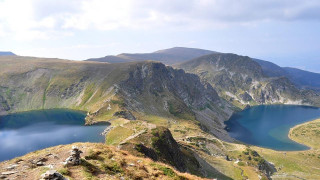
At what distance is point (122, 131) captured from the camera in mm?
128625

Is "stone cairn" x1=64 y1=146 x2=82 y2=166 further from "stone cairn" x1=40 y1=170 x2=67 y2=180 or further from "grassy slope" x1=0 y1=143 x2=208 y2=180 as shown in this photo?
"stone cairn" x1=40 y1=170 x2=67 y2=180

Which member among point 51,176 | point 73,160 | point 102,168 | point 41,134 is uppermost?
point 51,176

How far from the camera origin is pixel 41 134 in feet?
505

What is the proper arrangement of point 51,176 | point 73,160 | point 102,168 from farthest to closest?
point 102,168
point 73,160
point 51,176

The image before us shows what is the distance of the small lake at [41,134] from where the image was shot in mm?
127756

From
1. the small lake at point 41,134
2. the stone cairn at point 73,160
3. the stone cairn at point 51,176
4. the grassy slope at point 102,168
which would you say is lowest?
the small lake at point 41,134

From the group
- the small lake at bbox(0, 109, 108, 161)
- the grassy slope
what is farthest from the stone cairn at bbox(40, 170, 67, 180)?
the small lake at bbox(0, 109, 108, 161)

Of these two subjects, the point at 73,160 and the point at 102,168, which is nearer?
the point at 73,160

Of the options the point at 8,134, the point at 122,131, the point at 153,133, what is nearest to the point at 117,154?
the point at 153,133

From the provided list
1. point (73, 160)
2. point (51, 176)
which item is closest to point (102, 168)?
point (73, 160)

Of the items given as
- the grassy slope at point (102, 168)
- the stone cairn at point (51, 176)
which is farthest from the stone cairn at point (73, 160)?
A: the stone cairn at point (51, 176)

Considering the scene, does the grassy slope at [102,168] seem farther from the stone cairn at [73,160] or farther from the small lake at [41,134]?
the small lake at [41,134]

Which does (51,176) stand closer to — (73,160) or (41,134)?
(73,160)

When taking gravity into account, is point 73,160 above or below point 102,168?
above
